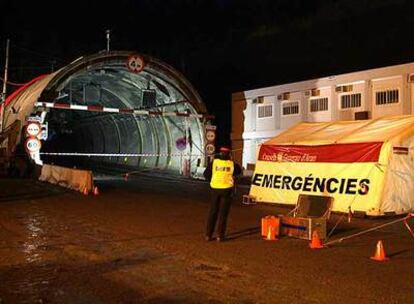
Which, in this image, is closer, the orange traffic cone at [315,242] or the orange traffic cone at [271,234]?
the orange traffic cone at [315,242]

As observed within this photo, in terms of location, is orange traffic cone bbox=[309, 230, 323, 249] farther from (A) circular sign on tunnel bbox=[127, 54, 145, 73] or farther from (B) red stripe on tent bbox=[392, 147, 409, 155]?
(A) circular sign on tunnel bbox=[127, 54, 145, 73]

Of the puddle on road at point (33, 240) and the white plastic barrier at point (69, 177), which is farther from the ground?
the white plastic barrier at point (69, 177)

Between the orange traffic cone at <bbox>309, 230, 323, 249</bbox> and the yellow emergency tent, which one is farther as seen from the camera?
the yellow emergency tent

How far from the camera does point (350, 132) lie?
1681 centimetres

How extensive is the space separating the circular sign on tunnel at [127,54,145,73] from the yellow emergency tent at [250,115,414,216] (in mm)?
13566

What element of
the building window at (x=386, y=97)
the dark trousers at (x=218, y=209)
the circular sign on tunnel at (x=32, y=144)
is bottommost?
the dark trousers at (x=218, y=209)

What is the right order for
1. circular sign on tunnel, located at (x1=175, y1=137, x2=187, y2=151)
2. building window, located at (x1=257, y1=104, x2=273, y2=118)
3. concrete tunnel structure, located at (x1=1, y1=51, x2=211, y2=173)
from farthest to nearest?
circular sign on tunnel, located at (x1=175, y1=137, x2=187, y2=151) < building window, located at (x1=257, y1=104, x2=273, y2=118) < concrete tunnel structure, located at (x1=1, y1=51, x2=211, y2=173)

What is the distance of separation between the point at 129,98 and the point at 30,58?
1716 cm

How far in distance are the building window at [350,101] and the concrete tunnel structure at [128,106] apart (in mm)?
8080

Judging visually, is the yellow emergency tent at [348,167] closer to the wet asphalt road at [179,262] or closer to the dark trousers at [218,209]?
the wet asphalt road at [179,262]

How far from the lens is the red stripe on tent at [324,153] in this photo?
1511 centimetres

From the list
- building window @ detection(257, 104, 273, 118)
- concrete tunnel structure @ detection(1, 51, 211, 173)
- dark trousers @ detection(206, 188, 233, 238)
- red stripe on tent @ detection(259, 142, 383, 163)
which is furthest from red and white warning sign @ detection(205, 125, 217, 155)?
dark trousers @ detection(206, 188, 233, 238)

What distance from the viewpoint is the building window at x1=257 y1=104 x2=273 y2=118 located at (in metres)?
32.3

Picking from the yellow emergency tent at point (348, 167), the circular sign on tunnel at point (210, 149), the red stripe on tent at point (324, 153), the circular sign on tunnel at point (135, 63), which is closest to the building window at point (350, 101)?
the circular sign on tunnel at point (210, 149)
